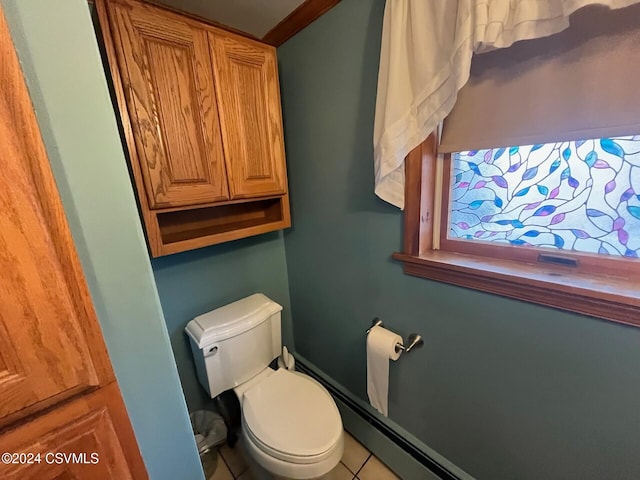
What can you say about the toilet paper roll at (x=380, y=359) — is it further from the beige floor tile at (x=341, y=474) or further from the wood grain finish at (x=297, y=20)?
the wood grain finish at (x=297, y=20)

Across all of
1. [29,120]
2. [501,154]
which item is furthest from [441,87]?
[29,120]

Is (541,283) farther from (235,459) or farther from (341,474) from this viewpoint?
(235,459)

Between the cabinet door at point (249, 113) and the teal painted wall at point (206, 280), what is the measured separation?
413 mm

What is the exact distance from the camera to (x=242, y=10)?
1117 mm

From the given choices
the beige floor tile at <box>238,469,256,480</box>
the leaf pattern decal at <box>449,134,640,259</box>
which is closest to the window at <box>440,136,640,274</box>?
the leaf pattern decal at <box>449,134,640,259</box>

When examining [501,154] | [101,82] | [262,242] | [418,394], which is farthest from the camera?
[262,242]

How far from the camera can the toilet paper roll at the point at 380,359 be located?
42.7 inches

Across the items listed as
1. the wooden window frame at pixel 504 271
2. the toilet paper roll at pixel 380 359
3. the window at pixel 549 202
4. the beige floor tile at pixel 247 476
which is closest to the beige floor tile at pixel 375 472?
the toilet paper roll at pixel 380 359

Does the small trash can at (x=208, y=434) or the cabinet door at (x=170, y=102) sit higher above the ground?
the cabinet door at (x=170, y=102)

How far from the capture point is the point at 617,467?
0.73 metres

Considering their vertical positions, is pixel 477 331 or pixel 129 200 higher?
pixel 129 200

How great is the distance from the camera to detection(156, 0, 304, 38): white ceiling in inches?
42.0

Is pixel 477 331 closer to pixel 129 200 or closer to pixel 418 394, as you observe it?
pixel 418 394

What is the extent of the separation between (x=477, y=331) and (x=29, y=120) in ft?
3.95
